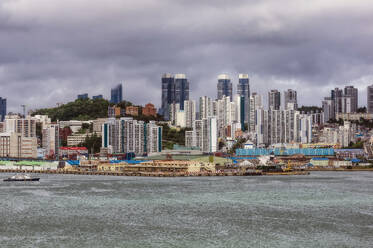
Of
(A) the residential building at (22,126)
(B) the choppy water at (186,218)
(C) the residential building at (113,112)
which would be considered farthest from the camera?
(C) the residential building at (113,112)

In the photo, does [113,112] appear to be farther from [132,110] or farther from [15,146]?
[15,146]

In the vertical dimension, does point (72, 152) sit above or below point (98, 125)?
below

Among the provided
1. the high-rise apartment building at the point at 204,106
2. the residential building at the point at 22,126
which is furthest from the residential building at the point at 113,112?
the high-rise apartment building at the point at 204,106

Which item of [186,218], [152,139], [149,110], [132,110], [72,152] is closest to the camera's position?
[186,218]

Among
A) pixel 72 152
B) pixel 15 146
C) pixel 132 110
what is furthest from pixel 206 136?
pixel 15 146

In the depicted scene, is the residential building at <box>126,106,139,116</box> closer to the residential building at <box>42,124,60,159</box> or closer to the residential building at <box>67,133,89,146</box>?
the residential building at <box>67,133,89,146</box>

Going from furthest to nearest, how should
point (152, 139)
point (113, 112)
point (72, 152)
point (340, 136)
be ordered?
point (340, 136) < point (113, 112) < point (152, 139) < point (72, 152)

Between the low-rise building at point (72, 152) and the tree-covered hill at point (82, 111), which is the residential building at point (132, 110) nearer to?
the tree-covered hill at point (82, 111)

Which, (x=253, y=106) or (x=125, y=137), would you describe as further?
(x=253, y=106)
